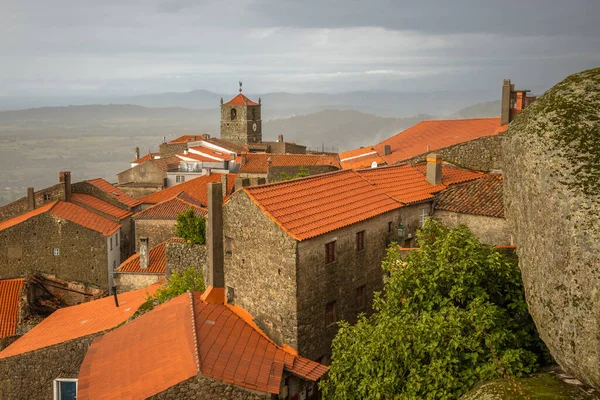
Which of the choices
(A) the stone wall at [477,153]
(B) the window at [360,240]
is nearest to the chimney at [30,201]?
(A) the stone wall at [477,153]

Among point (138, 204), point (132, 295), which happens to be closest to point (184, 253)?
point (132, 295)

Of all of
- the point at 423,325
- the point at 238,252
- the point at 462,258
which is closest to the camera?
the point at 423,325

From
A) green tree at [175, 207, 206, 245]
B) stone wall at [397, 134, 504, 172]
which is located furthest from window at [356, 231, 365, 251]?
stone wall at [397, 134, 504, 172]

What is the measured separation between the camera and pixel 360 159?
1906 inches

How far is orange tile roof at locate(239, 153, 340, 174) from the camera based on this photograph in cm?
6391

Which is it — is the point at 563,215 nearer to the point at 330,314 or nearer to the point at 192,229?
the point at 330,314

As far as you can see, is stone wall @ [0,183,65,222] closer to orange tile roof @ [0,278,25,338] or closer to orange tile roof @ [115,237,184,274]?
orange tile roof @ [0,278,25,338]

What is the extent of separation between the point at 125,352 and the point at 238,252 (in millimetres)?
4970

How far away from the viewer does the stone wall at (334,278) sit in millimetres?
20906

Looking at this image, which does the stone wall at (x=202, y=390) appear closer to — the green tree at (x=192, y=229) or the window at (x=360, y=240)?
the window at (x=360, y=240)

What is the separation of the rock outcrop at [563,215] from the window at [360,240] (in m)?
10.6

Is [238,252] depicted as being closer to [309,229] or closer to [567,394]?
[309,229]

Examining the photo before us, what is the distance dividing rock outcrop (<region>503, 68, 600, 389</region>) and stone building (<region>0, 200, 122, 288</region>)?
37580 millimetres

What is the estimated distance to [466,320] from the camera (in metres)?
14.7
